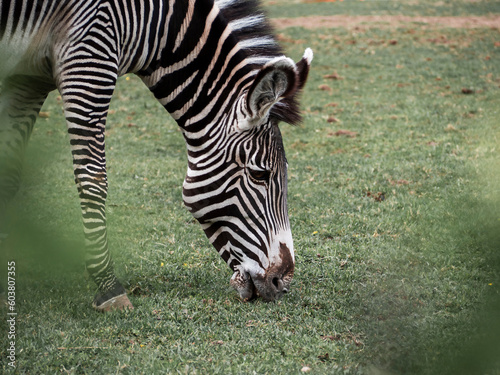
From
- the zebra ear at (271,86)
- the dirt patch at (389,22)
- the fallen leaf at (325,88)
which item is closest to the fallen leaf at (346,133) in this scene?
the fallen leaf at (325,88)

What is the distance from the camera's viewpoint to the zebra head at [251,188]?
3.49 m

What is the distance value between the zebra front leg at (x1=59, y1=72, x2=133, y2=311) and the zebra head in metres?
0.66

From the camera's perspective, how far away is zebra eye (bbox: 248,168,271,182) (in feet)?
11.5

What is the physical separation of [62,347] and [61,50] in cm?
186

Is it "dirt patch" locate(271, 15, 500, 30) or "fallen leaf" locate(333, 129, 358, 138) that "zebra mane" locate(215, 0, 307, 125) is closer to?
"fallen leaf" locate(333, 129, 358, 138)

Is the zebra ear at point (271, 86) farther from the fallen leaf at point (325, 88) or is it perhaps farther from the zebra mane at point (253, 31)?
the fallen leaf at point (325, 88)

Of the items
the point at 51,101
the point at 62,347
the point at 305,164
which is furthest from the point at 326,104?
the point at 62,347

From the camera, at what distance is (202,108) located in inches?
143

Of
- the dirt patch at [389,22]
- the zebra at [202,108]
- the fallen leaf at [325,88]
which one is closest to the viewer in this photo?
the zebra at [202,108]

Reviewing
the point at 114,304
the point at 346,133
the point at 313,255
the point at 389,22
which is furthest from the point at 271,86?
the point at 389,22

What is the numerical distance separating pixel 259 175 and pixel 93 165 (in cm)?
113

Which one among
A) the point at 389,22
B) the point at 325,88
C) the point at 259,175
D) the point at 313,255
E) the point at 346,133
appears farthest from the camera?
the point at 389,22

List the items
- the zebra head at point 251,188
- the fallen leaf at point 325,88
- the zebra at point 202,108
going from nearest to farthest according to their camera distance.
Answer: the zebra at point 202,108
the zebra head at point 251,188
the fallen leaf at point 325,88

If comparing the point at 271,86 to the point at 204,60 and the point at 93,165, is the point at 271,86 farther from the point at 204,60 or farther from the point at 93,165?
the point at 93,165
